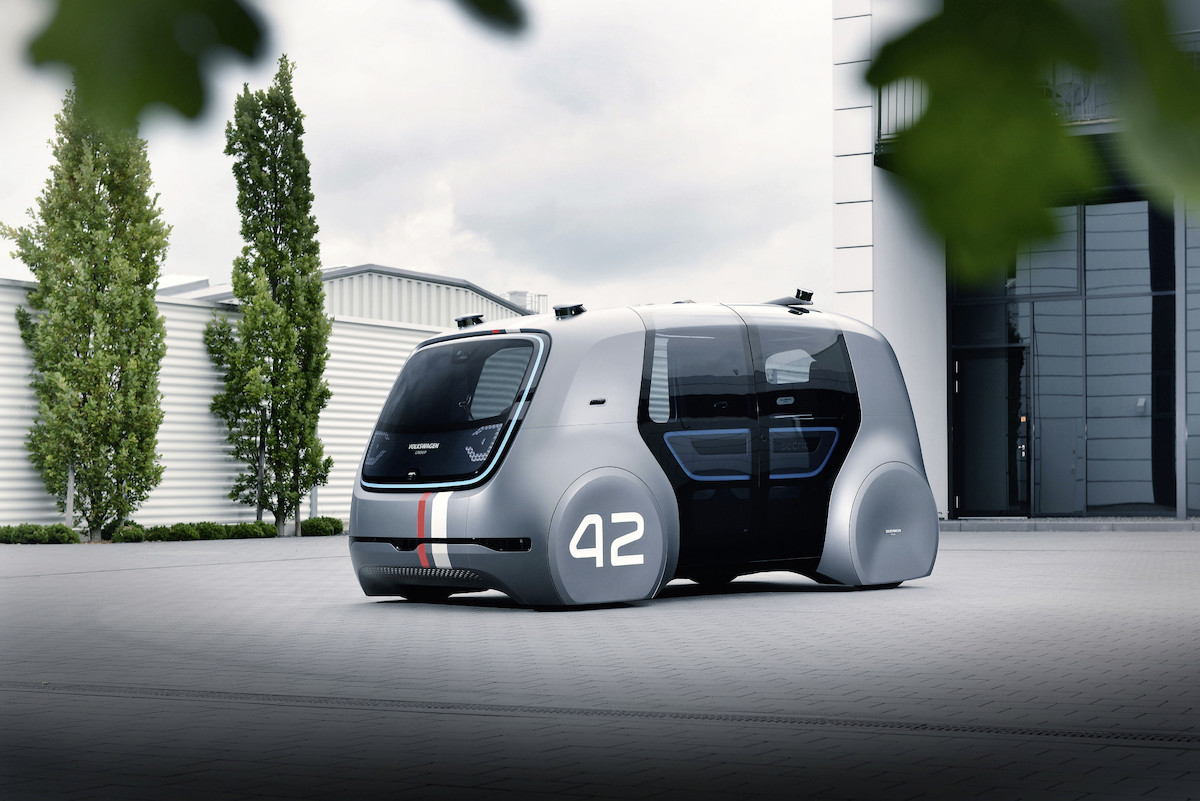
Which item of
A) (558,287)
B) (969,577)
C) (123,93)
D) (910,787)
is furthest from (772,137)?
(969,577)

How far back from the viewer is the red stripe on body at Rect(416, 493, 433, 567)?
31.7ft

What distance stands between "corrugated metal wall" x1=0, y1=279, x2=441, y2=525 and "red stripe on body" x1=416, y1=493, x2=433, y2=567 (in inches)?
374

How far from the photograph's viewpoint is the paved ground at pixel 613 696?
4609 mm

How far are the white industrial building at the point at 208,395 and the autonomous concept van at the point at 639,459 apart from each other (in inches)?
201

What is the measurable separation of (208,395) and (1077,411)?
42.7 feet

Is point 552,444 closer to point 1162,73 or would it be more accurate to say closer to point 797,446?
Result: point 797,446

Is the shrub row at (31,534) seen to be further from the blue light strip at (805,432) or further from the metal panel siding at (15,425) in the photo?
the blue light strip at (805,432)

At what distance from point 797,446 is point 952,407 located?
12059 millimetres

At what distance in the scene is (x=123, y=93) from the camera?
168 cm

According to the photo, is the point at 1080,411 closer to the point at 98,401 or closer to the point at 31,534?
the point at 98,401

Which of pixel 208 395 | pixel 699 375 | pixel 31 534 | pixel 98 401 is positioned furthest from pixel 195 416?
pixel 699 375

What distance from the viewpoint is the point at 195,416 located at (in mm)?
22094

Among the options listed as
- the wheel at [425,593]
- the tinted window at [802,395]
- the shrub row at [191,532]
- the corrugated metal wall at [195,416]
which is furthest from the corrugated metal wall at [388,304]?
the tinted window at [802,395]

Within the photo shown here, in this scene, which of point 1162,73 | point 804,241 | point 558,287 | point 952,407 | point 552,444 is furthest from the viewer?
point 952,407
